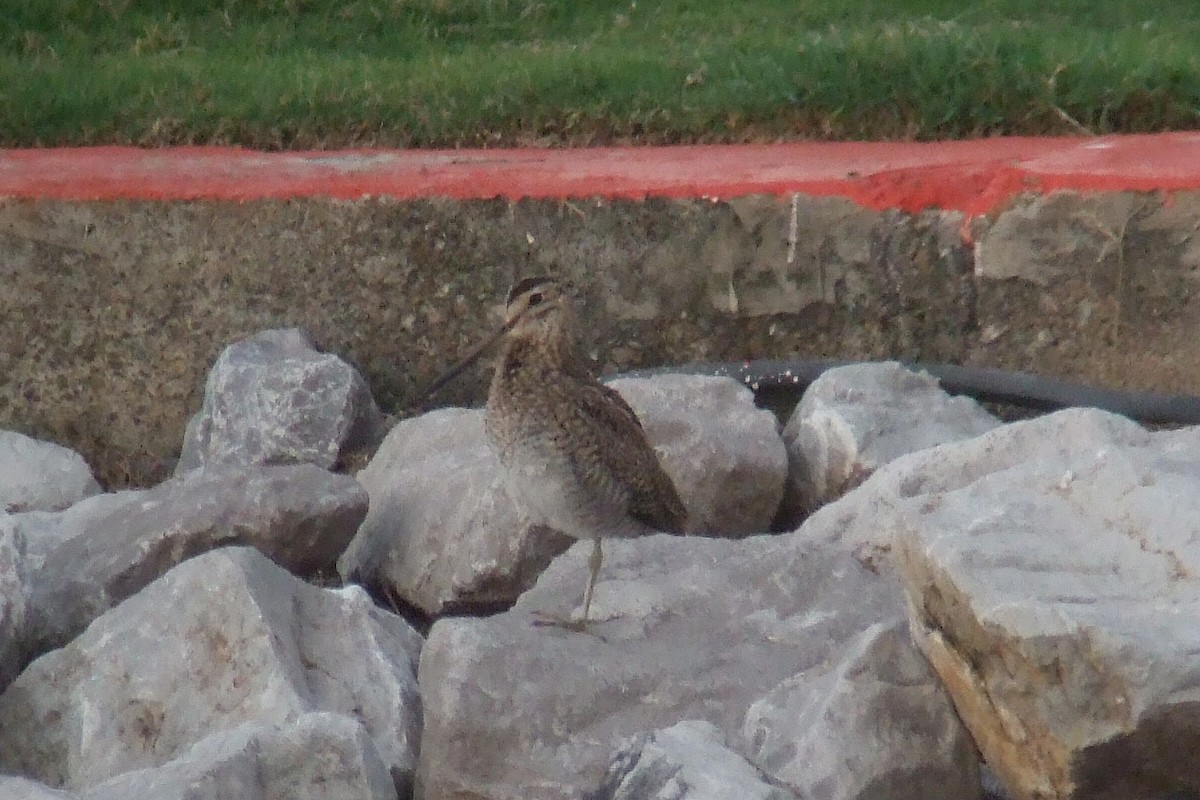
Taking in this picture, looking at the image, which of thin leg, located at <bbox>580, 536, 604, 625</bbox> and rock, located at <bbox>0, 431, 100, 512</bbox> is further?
rock, located at <bbox>0, 431, 100, 512</bbox>

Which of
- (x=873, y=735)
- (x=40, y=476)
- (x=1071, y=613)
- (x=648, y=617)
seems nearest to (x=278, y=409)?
(x=40, y=476)

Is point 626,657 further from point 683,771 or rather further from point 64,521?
point 64,521

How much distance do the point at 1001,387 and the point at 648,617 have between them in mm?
1973

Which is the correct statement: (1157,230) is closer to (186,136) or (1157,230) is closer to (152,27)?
(186,136)

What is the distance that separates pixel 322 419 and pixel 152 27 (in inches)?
131

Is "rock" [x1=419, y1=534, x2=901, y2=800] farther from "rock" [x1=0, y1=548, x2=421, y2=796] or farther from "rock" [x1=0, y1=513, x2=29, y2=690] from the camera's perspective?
"rock" [x1=0, y1=513, x2=29, y2=690]

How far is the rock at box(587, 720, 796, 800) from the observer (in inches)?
137

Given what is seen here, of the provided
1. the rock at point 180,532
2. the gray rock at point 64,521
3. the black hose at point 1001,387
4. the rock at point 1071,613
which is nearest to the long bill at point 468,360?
the rock at point 180,532

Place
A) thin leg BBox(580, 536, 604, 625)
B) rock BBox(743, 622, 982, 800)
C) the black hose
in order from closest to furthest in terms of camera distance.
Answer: rock BBox(743, 622, 982, 800) < thin leg BBox(580, 536, 604, 625) < the black hose

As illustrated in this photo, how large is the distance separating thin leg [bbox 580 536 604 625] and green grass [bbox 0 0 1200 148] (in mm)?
2567

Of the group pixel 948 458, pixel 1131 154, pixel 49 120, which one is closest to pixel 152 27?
pixel 49 120

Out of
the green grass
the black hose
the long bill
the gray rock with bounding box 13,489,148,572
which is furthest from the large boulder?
the green grass

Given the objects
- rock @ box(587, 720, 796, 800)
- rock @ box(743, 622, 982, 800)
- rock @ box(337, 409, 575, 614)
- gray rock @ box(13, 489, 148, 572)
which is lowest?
rock @ box(337, 409, 575, 614)

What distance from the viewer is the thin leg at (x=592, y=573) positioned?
Answer: 187 inches
